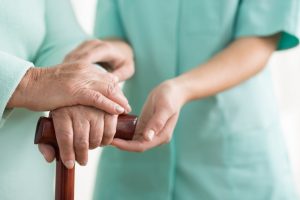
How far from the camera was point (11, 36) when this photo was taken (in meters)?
0.76

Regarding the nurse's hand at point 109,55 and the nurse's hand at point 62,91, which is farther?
the nurse's hand at point 109,55

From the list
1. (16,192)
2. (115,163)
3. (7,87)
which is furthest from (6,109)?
(115,163)

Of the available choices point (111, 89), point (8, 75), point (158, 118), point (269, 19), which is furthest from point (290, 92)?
point (8, 75)

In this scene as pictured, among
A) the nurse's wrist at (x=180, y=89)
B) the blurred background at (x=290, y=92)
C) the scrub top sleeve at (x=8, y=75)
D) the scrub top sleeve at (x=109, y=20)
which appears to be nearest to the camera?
the scrub top sleeve at (x=8, y=75)

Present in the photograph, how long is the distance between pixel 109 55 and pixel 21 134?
236 millimetres

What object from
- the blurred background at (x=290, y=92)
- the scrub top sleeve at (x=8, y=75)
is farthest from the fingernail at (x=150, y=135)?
the blurred background at (x=290, y=92)

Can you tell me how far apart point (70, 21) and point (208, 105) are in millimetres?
332

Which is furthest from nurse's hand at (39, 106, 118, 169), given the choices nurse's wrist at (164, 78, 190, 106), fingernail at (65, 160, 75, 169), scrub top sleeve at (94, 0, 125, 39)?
scrub top sleeve at (94, 0, 125, 39)

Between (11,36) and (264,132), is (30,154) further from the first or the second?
(264,132)

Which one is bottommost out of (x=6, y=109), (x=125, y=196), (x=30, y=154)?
(x=125, y=196)

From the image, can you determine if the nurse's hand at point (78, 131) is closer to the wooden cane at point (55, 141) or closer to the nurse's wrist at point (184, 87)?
the wooden cane at point (55, 141)

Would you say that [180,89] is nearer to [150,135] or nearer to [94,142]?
[150,135]

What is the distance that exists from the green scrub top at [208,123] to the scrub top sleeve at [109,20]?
8 centimetres

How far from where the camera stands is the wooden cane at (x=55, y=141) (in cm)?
65
